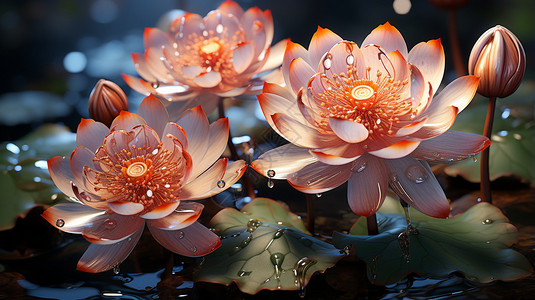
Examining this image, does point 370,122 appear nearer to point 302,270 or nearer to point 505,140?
point 302,270

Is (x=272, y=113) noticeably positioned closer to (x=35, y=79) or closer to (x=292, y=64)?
(x=292, y=64)

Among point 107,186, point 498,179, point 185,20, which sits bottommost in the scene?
point 498,179

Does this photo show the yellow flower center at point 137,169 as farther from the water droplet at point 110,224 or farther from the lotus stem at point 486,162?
the lotus stem at point 486,162

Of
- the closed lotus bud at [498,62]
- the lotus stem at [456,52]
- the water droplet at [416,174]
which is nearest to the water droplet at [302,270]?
the water droplet at [416,174]

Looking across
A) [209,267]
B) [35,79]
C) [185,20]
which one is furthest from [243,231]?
[35,79]

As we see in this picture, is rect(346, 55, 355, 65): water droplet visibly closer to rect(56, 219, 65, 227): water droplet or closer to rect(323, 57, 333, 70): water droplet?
rect(323, 57, 333, 70): water droplet

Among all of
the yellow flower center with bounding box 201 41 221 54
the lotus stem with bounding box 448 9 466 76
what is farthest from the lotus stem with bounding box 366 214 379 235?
the lotus stem with bounding box 448 9 466 76
